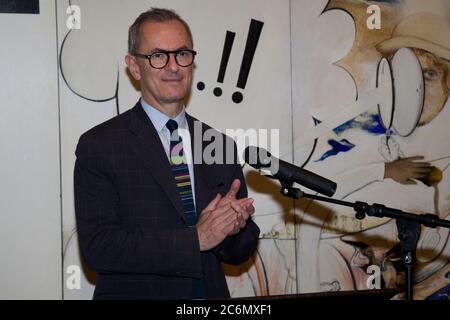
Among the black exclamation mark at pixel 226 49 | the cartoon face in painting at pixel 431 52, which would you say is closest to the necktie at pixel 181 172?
the black exclamation mark at pixel 226 49

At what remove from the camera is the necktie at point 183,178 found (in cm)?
208

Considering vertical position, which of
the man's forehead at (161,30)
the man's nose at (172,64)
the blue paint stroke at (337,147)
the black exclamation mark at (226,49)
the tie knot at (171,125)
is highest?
the black exclamation mark at (226,49)

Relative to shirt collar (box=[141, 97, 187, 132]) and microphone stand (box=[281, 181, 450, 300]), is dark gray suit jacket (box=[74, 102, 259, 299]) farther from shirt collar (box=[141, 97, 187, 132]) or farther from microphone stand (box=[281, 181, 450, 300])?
microphone stand (box=[281, 181, 450, 300])

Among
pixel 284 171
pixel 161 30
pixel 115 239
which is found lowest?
pixel 115 239

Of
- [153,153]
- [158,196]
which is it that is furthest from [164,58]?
[158,196]

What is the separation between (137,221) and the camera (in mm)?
2045

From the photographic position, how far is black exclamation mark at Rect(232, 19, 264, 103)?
122 inches

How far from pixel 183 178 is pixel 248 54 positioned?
45.1 inches

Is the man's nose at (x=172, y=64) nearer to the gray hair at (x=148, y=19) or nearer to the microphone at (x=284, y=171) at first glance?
the gray hair at (x=148, y=19)

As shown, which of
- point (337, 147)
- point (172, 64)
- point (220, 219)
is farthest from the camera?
point (337, 147)

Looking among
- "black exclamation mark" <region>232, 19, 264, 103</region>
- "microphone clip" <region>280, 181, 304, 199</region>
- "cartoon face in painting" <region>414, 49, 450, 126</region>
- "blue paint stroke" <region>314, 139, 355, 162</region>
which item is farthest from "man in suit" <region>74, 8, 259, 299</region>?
"cartoon face in painting" <region>414, 49, 450, 126</region>

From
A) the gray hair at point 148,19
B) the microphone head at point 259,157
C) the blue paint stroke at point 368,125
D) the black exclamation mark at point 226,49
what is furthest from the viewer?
the blue paint stroke at point 368,125

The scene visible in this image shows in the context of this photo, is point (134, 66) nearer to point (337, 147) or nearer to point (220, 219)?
point (220, 219)
